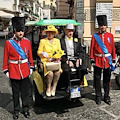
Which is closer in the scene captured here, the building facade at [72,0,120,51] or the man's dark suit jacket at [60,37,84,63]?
the man's dark suit jacket at [60,37,84,63]

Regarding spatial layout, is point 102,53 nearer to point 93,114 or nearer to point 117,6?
point 93,114

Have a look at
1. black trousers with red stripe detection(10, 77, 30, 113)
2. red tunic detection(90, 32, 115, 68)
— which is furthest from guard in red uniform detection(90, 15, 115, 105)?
black trousers with red stripe detection(10, 77, 30, 113)

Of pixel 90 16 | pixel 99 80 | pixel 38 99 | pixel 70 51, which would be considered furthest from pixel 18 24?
pixel 90 16

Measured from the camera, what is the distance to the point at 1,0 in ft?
108

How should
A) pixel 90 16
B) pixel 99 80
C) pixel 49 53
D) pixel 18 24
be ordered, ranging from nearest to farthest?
1. pixel 18 24
2. pixel 49 53
3. pixel 99 80
4. pixel 90 16

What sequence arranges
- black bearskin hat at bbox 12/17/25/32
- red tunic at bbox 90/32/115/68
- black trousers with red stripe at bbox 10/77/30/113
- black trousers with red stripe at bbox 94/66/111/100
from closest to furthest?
black bearskin hat at bbox 12/17/25/32
black trousers with red stripe at bbox 10/77/30/113
red tunic at bbox 90/32/115/68
black trousers with red stripe at bbox 94/66/111/100

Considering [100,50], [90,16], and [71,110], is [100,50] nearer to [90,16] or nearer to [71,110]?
[71,110]

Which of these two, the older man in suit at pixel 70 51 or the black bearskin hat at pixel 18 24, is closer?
the black bearskin hat at pixel 18 24

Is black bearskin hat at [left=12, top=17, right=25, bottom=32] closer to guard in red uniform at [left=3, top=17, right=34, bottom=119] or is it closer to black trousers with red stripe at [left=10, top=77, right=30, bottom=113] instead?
guard in red uniform at [left=3, top=17, right=34, bottom=119]

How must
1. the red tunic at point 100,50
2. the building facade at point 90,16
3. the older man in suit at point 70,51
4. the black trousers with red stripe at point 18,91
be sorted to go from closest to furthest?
1. the black trousers with red stripe at point 18,91
2. the older man in suit at point 70,51
3. the red tunic at point 100,50
4. the building facade at point 90,16

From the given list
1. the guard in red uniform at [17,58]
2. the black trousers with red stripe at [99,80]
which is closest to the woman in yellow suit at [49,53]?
the guard in red uniform at [17,58]

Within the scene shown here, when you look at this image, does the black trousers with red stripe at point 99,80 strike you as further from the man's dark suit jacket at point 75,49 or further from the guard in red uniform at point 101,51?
the man's dark suit jacket at point 75,49

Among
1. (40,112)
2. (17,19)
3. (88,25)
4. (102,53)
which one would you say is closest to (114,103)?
(102,53)

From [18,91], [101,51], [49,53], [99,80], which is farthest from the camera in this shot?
[99,80]
